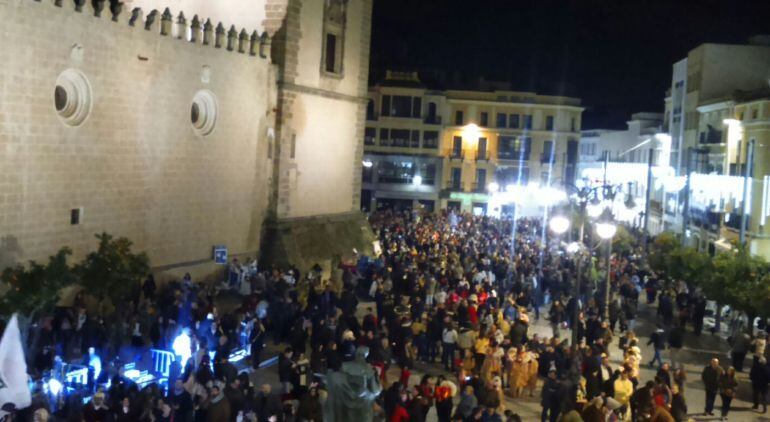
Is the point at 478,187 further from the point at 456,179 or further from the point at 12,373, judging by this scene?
the point at 12,373

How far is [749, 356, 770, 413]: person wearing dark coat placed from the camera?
16.2 metres

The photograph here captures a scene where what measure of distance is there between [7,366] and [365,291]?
15.7 meters

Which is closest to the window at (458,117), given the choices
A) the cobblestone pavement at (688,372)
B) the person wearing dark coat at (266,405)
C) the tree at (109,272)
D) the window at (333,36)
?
the window at (333,36)

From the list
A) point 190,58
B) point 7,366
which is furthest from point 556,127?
point 7,366

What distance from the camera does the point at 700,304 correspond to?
2291 centimetres

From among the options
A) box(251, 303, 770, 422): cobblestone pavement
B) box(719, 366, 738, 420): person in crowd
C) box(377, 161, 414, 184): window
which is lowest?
box(251, 303, 770, 422): cobblestone pavement

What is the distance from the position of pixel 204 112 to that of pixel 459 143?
38626 mm

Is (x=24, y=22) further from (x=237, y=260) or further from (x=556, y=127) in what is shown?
(x=556, y=127)

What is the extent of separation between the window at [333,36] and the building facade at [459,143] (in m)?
27.9

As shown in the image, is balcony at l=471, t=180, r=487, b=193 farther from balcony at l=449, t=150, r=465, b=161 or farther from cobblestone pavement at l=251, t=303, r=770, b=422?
cobblestone pavement at l=251, t=303, r=770, b=422

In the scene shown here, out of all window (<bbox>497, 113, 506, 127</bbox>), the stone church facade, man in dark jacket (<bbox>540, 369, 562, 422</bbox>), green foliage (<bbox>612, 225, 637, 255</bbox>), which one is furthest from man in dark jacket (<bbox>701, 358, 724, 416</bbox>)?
window (<bbox>497, 113, 506, 127</bbox>)

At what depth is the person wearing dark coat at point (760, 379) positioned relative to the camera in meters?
16.2

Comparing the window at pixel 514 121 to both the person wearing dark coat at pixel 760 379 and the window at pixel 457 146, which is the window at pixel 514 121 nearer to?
the window at pixel 457 146

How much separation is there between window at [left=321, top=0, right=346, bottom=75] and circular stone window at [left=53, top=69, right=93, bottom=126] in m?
10.8
